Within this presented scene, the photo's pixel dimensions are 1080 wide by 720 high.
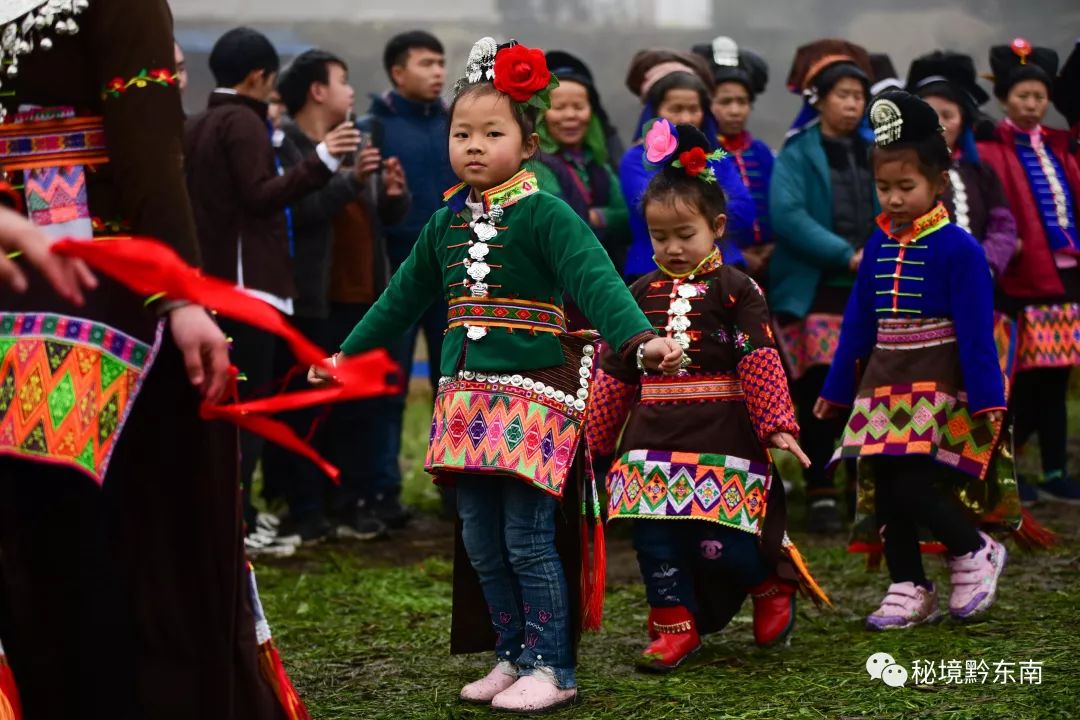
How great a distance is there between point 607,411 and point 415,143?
2823 mm

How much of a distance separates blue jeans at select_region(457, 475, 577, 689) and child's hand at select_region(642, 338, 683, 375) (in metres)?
0.57

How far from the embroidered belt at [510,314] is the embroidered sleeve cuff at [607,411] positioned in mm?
781

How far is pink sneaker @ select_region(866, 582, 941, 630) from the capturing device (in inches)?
191

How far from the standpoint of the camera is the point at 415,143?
718cm

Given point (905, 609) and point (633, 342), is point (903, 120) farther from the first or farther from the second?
point (633, 342)

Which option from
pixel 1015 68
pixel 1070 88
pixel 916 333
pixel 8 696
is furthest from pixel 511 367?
pixel 1070 88

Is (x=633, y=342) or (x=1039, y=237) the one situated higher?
(x=1039, y=237)

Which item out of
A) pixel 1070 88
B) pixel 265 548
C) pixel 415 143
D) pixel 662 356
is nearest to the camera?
pixel 662 356

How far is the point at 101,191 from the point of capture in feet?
9.61

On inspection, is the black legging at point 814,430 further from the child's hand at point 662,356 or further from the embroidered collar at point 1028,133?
the child's hand at point 662,356

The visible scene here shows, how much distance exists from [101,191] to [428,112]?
4419mm

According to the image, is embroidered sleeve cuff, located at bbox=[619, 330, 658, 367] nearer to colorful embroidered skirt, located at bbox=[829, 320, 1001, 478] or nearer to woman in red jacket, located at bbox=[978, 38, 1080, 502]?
colorful embroidered skirt, located at bbox=[829, 320, 1001, 478]

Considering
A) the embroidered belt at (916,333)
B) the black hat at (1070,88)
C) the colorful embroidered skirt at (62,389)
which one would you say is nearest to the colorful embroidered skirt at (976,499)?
the embroidered belt at (916,333)

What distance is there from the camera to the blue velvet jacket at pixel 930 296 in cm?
473
